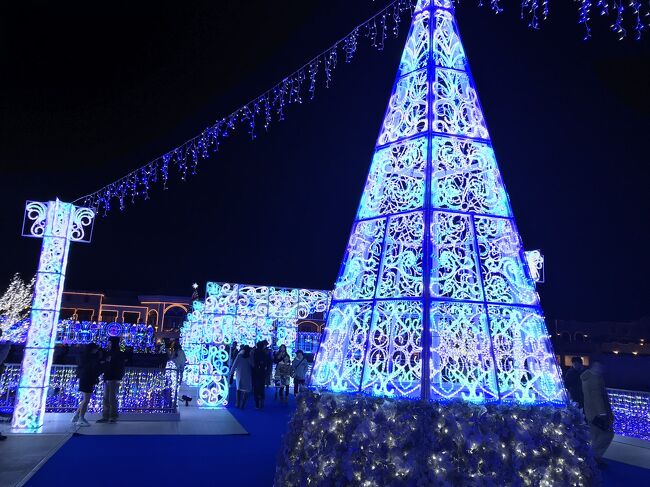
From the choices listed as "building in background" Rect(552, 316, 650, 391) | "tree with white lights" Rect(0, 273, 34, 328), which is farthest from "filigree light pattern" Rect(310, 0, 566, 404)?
"tree with white lights" Rect(0, 273, 34, 328)

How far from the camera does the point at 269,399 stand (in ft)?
47.6

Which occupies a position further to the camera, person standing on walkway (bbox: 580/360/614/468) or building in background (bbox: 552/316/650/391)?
building in background (bbox: 552/316/650/391)

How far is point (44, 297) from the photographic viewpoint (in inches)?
344

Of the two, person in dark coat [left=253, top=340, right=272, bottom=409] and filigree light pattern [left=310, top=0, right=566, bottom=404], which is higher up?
filigree light pattern [left=310, top=0, right=566, bottom=404]

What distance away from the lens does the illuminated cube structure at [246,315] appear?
14.7 m

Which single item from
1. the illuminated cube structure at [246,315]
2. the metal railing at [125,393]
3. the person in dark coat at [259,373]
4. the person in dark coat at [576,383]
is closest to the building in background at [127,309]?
the illuminated cube structure at [246,315]

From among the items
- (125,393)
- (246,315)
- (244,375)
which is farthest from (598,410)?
(246,315)

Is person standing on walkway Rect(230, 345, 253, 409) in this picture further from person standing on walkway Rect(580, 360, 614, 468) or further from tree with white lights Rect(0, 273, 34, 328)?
tree with white lights Rect(0, 273, 34, 328)

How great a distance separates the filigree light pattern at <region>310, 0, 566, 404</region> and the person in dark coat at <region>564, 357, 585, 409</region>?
425 cm

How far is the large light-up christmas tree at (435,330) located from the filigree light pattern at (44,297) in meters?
5.66

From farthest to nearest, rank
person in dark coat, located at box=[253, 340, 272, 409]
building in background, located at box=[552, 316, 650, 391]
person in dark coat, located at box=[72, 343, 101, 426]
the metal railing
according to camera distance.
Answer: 1. building in background, located at box=[552, 316, 650, 391]
2. person in dark coat, located at box=[253, 340, 272, 409]
3. the metal railing
4. person in dark coat, located at box=[72, 343, 101, 426]

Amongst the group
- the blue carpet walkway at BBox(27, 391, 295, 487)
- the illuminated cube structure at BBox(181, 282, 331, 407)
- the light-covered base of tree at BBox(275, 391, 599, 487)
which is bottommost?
A: the blue carpet walkway at BBox(27, 391, 295, 487)

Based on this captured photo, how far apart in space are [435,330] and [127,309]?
48.8m

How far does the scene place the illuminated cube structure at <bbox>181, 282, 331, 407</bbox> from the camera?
1474 centimetres
